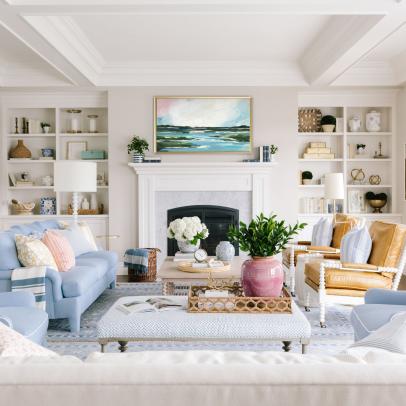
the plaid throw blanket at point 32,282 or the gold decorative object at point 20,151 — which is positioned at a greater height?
the gold decorative object at point 20,151

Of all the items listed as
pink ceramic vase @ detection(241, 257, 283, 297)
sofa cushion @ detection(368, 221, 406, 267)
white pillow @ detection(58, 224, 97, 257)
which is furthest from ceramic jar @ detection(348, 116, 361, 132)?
pink ceramic vase @ detection(241, 257, 283, 297)

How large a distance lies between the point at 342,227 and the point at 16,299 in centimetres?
368

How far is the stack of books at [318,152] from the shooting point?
7.56 m

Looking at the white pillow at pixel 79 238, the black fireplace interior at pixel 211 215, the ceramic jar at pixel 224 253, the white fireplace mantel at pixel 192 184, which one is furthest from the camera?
the black fireplace interior at pixel 211 215

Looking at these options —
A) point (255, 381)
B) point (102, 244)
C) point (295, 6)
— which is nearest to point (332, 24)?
point (295, 6)

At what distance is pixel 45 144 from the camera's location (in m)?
7.78

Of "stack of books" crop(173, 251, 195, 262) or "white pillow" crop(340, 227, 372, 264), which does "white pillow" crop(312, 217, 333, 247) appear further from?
"stack of books" crop(173, 251, 195, 262)

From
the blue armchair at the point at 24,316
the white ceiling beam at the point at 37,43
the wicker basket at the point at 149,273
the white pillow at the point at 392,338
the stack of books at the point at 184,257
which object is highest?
the white ceiling beam at the point at 37,43

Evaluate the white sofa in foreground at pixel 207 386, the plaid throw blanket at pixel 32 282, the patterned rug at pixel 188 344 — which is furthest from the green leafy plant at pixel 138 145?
the white sofa in foreground at pixel 207 386

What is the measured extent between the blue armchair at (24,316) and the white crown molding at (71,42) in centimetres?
235

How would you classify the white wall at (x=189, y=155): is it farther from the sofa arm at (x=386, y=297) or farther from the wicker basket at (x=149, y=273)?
the sofa arm at (x=386, y=297)

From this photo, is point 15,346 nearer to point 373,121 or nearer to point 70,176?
point 70,176

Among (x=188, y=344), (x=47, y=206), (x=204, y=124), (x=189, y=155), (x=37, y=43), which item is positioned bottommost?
(x=188, y=344)

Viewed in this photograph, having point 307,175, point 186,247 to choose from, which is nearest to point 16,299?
point 186,247
